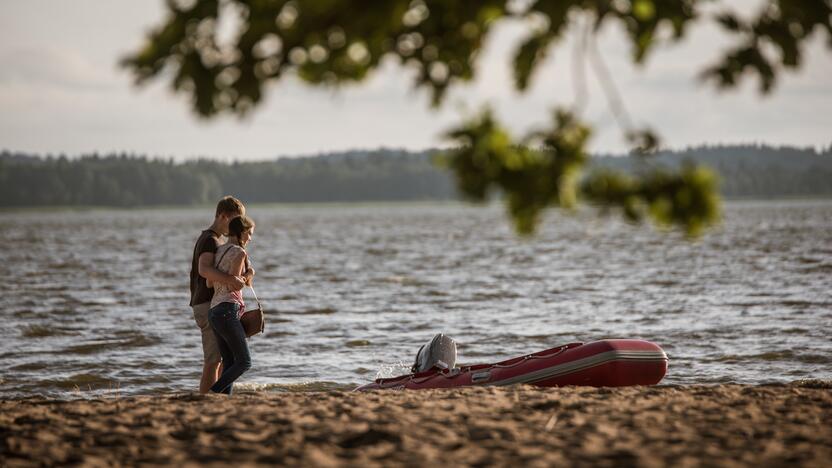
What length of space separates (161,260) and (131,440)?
137 ft

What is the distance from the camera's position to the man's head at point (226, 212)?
30.8 feet

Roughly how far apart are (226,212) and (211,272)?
23.5 inches

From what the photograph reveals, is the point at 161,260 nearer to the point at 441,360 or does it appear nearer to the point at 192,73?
the point at 441,360

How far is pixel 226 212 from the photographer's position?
939 cm

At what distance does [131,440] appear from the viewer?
701 centimetres

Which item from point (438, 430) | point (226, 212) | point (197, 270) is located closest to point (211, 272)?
point (197, 270)

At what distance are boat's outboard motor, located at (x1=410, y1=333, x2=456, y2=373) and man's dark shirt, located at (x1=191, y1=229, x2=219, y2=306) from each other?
9.28 ft

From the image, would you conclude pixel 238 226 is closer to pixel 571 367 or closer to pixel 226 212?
pixel 226 212

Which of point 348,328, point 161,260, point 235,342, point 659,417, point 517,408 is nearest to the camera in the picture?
point 659,417

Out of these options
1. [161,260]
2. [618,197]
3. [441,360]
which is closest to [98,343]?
[441,360]

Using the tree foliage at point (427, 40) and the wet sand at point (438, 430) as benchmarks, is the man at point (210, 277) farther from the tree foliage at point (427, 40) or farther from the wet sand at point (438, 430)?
the tree foliage at point (427, 40)

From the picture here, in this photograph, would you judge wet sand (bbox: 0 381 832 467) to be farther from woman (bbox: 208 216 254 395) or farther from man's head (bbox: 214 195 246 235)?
man's head (bbox: 214 195 246 235)

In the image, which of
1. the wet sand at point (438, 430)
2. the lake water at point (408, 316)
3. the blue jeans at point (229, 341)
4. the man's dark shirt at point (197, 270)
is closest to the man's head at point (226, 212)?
the man's dark shirt at point (197, 270)

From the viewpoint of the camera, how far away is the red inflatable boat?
1059 centimetres
